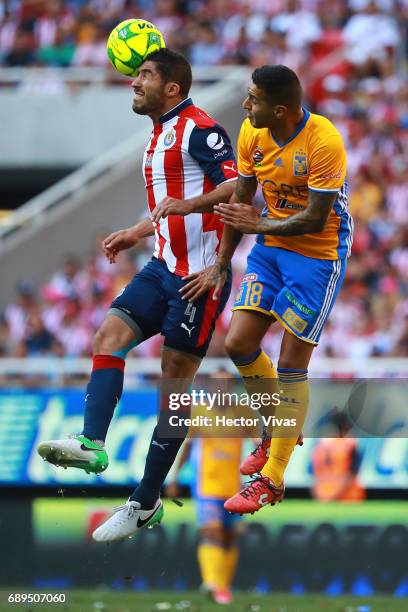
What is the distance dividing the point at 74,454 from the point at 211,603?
3598 mm

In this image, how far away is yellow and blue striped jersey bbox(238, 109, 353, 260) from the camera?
866cm

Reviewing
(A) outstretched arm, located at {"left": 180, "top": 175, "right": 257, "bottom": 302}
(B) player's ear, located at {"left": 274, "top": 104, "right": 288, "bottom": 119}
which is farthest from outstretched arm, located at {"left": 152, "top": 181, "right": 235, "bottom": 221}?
(B) player's ear, located at {"left": 274, "top": 104, "right": 288, "bottom": 119}

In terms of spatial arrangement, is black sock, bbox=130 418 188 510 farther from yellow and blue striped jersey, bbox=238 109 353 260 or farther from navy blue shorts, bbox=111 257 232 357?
yellow and blue striped jersey, bbox=238 109 353 260

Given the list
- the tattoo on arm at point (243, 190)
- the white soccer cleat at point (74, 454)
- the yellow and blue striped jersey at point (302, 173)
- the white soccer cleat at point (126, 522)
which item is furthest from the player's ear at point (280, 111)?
the white soccer cleat at point (126, 522)

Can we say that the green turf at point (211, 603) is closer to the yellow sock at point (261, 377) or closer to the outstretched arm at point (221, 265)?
the yellow sock at point (261, 377)

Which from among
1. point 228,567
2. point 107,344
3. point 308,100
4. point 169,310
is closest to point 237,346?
point 169,310

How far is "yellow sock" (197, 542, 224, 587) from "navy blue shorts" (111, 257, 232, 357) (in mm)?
3267

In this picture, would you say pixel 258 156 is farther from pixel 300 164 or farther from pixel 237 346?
pixel 237 346

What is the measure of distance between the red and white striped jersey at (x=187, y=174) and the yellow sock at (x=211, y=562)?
11.9 ft

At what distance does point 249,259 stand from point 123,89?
14.6m

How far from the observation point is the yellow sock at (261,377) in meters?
9.30

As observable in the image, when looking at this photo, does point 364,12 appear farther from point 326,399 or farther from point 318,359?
point 326,399

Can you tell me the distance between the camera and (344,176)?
345 inches

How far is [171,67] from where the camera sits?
9.23 metres
